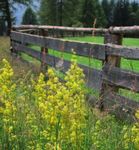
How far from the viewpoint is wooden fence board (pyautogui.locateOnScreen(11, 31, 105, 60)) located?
8.17 metres

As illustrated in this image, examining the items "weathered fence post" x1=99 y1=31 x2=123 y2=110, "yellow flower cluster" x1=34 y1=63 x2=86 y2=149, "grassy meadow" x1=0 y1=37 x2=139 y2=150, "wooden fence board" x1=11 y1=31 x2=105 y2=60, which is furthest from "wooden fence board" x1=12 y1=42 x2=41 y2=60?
"yellow flower cluster" x1=34 y1=63 x2=86 y2=149

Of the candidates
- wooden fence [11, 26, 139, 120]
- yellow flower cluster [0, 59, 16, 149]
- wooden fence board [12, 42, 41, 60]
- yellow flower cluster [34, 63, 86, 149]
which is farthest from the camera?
wooden fence board [12, 42, 41, 60]

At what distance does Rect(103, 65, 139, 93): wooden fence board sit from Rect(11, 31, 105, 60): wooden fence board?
370 mm

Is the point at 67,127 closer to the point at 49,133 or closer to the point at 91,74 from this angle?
the point at 49,133

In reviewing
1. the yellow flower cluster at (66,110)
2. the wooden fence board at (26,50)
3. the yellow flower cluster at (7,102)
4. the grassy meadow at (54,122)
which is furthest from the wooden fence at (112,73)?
the wooden fence board at (26,50)

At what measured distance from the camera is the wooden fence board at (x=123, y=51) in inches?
271

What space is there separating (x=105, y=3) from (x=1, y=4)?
7655 centimetres

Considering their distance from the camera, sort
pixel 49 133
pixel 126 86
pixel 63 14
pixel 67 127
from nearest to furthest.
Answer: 1. pixel 67 127
2. pixel 49 133
3. pixel 126 86
4. pixel 63 14

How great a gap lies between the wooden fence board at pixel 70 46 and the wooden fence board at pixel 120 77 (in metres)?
0.37

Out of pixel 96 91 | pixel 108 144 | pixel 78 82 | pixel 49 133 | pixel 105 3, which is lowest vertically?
pixel 105 3

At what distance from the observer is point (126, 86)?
7062 millimetres

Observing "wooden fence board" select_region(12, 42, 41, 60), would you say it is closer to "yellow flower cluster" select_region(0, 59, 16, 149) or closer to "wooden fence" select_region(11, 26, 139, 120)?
"wooden fence" select_region(11, 26, 139, 120)

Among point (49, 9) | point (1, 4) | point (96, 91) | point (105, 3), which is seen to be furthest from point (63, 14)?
point (96, 91)

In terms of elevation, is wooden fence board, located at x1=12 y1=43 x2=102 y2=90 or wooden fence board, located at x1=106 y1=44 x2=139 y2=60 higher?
wooden fence board, located at x1=106 y1=44 x2=139 y2=60
